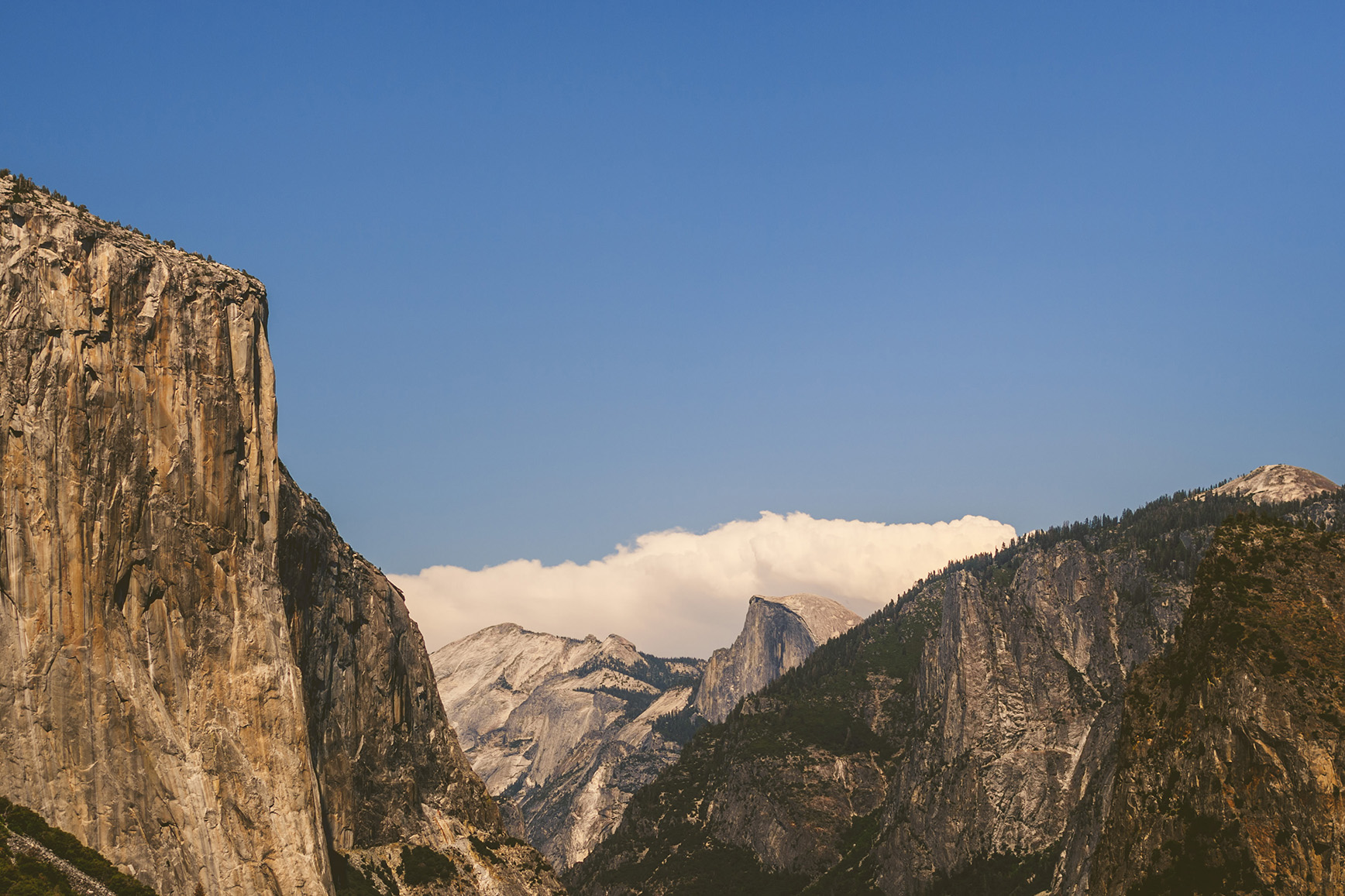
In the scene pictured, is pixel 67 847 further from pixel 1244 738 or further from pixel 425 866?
pixel 1244 738

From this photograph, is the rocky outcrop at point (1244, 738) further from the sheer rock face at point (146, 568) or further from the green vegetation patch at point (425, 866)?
the green vegetation patch at point (425, 866)

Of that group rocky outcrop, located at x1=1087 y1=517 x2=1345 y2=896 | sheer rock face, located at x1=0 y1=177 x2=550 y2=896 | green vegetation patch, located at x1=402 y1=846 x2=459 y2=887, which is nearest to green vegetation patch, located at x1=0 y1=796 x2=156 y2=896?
sheer rock face, located at x1=0 y1=177 x2=550 y2=896

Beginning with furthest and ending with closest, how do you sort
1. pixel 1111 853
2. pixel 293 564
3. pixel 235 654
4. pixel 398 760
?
pixel 398 760 → pixel 293 564 → pixel 1111 853 → pixel 235 654

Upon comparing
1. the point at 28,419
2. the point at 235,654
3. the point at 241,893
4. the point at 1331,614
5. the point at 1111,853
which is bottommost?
the point at 1111,853

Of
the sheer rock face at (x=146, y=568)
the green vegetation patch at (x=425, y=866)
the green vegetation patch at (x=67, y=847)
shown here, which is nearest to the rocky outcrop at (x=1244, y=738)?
the sheer rock face at (x=146, y=568)

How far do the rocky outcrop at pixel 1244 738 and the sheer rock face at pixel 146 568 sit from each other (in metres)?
82.9

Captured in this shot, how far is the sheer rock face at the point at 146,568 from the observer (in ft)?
328

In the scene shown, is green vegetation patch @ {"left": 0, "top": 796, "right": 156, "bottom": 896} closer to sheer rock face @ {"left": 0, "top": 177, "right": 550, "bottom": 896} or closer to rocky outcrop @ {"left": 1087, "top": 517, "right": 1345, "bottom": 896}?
sheer rock face @ {"left": 0, "top": 177, "right": 550, "bottom": 896}

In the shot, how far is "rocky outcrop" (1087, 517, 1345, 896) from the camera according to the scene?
103 metres

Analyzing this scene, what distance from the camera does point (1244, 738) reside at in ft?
363

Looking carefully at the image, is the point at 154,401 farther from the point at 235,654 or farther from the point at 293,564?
the point at 293,564

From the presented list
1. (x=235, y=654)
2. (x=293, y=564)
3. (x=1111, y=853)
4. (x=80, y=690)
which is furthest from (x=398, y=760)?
(x=1111, y=853)

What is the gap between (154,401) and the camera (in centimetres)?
11269

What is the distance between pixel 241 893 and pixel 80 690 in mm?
23512
